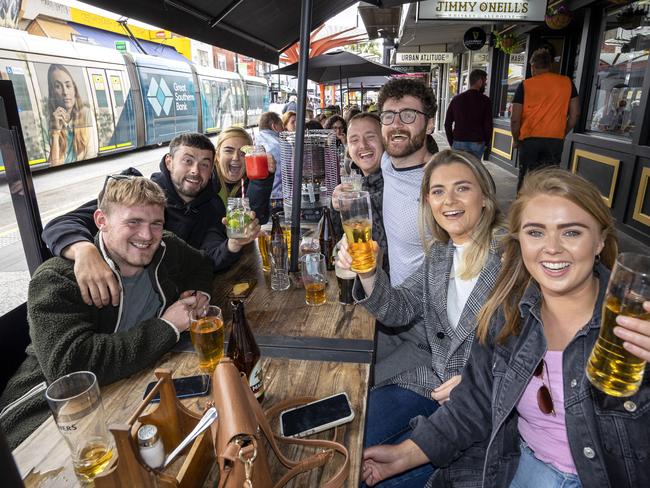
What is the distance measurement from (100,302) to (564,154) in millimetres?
7278

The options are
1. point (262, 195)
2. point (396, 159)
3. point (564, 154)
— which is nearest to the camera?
point (396, 159)

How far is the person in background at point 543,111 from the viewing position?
17.2 feet

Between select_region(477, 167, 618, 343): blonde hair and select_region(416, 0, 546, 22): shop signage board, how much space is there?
475cm

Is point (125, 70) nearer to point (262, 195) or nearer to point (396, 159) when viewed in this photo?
point (262, 195)

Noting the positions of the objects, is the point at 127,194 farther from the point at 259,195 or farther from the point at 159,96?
the point at 159,96

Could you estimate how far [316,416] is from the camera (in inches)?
42.9

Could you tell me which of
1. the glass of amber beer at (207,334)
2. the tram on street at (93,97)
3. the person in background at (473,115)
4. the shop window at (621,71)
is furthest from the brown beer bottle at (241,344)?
the tram on street at (93,97)

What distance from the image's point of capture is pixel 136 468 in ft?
2.32

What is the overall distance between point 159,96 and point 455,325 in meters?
13.4

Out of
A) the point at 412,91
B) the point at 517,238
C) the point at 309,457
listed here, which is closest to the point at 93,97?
the point at 412,91

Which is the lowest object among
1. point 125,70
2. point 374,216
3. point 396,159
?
point 374,216

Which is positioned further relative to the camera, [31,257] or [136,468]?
[31,257]

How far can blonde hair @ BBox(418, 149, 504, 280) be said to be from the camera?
64.7 inches

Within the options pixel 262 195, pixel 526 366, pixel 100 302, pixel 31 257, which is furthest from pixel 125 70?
pixel 526 366
